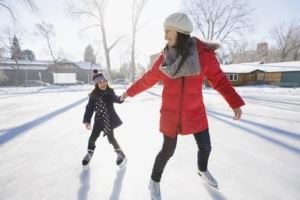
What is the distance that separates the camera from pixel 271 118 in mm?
5367

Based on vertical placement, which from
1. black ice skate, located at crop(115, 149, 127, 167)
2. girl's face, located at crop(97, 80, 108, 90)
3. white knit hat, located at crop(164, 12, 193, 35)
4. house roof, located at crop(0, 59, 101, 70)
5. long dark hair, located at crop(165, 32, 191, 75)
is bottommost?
black ice skate, located at crop(115, 149, 127, 167)

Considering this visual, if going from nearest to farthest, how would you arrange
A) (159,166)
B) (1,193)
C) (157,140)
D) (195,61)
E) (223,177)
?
(195,61) → (159,166) → (1,193) → (223,177) → (157,140)

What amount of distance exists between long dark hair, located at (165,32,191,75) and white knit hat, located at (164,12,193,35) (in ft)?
0.11

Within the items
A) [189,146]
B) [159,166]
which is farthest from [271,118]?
[159,166]

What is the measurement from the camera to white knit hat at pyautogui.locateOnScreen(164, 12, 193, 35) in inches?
66.6

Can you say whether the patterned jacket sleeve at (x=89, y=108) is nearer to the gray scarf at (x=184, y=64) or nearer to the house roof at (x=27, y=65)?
the gray scarf at (x=184, y=64)

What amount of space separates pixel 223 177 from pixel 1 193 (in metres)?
2.31

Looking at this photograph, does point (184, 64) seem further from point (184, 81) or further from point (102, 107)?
point (102, 107)

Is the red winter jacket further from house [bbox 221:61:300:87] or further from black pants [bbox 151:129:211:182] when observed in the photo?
house [bbox 221:61:300:87]

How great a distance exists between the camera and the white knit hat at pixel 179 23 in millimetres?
1691

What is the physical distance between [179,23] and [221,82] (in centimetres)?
63

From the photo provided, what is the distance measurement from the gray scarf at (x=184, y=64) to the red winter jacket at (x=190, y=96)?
6 cm

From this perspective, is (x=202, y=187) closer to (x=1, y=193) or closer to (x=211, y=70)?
(x=211, y=70)

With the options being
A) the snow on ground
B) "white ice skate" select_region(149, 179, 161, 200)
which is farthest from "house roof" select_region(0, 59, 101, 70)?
"white ice skate" select_region(149, 179, 161, 200)
